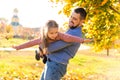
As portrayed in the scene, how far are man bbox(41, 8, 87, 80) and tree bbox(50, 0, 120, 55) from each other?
14.0 ft

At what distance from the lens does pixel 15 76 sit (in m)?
11.1

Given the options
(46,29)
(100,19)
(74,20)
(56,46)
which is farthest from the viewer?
(100,19)

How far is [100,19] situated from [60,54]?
5.53 metres

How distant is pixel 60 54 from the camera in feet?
15.9

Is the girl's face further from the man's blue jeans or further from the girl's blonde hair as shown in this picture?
the man's blue jeans

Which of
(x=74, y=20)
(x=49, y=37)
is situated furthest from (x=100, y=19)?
(x=49, y=37)

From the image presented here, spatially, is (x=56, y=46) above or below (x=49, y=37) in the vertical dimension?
below

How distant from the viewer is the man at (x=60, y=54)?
15.6 feet

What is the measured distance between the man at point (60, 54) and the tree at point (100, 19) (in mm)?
4261

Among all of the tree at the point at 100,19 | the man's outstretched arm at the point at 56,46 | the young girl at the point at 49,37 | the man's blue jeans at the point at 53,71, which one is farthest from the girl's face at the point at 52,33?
the tree at the point at 100,19

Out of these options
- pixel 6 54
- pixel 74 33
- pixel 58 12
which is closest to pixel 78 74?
pixel 58 12

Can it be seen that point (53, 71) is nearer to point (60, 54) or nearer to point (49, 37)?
point (60, 54)

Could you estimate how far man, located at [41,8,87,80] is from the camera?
4.76 meters

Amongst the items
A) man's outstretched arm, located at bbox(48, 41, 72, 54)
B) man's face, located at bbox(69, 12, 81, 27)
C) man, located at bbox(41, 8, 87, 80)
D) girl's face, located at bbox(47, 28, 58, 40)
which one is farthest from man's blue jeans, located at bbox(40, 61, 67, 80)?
man's face, located at bbox(69, 12, 81, 27)
